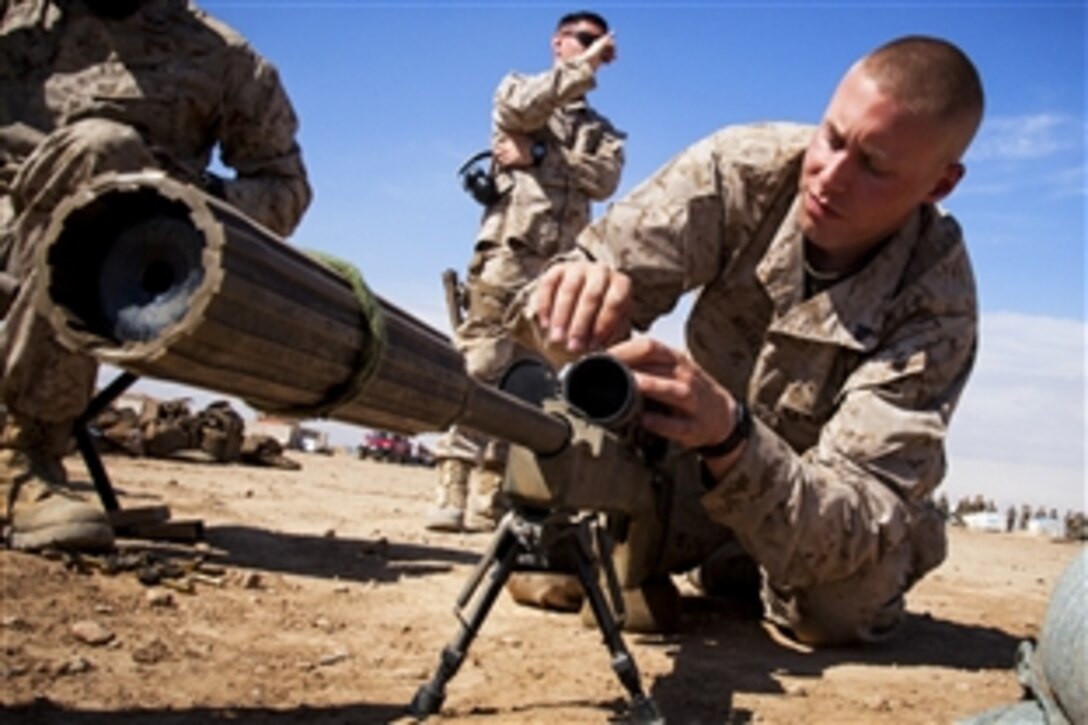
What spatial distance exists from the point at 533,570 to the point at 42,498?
7.23ft

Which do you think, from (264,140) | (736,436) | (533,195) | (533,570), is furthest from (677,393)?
(533,195)

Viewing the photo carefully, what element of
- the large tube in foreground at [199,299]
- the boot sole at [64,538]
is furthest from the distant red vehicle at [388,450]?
the large tube in foreground at [199,299]

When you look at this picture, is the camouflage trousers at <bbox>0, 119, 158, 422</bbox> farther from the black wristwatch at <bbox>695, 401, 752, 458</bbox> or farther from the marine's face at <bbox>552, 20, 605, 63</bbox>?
the marine's face at <bbox>552, 20, 605, 63</bbox>

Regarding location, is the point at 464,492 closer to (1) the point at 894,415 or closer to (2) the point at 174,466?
(1) the point at 894,415

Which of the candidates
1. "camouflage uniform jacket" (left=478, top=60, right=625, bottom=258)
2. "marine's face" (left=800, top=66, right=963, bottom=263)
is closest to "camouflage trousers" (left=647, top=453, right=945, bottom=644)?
"marine's face" (left=800, top=66, right=963, bottom=263)

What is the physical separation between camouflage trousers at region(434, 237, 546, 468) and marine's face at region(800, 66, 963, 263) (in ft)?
10.6

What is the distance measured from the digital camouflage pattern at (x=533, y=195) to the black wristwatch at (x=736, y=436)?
3.71 meters

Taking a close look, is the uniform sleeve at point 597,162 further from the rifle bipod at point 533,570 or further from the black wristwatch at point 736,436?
the rifle bipod at point 533,570

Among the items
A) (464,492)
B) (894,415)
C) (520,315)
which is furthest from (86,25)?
(894,415)

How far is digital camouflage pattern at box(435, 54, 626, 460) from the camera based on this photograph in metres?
6.62

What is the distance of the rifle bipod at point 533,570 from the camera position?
220cm

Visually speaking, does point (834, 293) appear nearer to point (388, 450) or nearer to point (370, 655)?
point (370, 655)

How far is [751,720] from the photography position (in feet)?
7.96

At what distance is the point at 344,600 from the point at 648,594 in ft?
3.63
